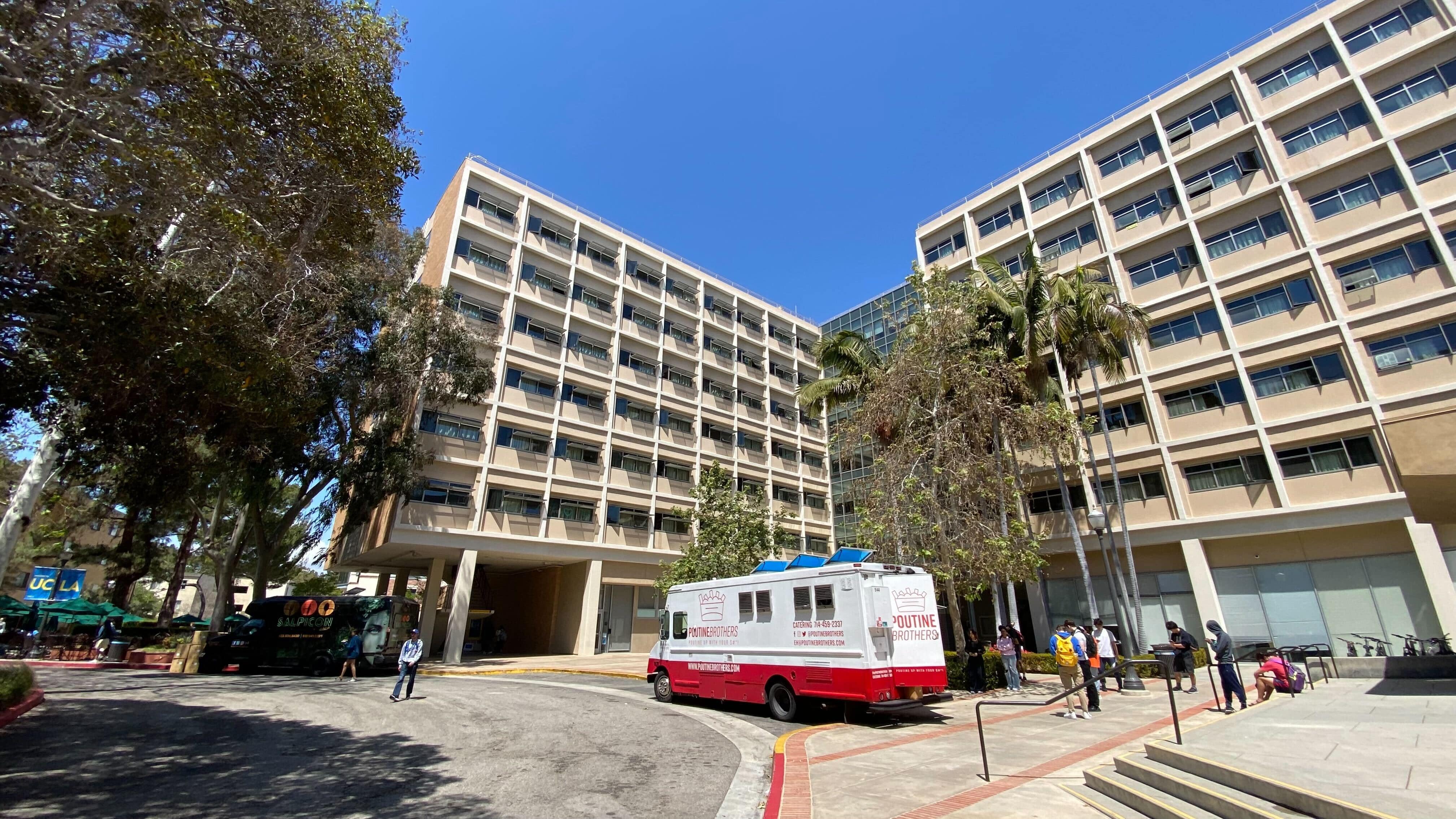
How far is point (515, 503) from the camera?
96.3ft

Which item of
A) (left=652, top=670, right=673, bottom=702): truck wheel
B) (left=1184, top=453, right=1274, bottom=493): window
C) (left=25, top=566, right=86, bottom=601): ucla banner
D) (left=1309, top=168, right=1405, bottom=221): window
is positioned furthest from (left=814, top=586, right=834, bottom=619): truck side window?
(left=25, top=566, right=86, bottom=601): ucla banner

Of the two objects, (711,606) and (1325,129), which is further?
(1325,129)

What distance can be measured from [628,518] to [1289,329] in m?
29.2

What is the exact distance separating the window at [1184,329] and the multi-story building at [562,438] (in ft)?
62.6

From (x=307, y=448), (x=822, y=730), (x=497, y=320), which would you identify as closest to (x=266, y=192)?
(x=822, y=730)

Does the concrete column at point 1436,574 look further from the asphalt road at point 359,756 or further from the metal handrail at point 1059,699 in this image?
the asphalt road at point 359,756

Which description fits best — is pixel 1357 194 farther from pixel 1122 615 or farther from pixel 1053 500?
pixel 1122 615

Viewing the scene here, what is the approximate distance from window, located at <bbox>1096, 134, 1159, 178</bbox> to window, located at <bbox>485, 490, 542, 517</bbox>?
31.2m

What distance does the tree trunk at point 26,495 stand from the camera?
1249cm

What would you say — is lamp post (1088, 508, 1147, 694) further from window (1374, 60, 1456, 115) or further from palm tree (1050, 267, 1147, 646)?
window (1374, 60, 1456, 115)

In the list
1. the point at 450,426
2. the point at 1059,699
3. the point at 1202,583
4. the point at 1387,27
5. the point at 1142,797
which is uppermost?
the point at 1387,27

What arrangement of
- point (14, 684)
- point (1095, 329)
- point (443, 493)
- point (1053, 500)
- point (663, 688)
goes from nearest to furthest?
point (14, 684) → point (663, 688) → point (1095, 329) → point (443, 493) → point (1053, 500)

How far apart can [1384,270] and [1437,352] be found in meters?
3.26

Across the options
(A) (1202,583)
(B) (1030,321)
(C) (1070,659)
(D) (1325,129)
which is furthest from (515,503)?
(D) (1325,129)
